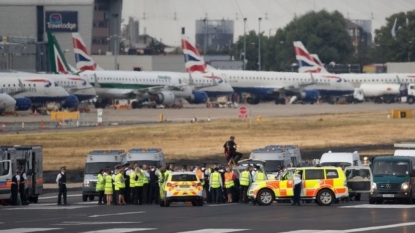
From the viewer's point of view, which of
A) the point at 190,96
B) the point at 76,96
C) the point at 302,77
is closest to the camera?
the point at 76,96

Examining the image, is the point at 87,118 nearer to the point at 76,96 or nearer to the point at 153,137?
the point at 76,96

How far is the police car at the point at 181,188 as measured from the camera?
41.1 m

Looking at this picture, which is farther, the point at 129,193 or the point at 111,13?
the point at 111,13

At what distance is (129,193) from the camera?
44438 mm

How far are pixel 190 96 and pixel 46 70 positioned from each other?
136 ft

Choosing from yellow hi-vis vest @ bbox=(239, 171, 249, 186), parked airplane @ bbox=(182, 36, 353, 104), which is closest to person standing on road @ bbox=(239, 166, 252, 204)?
yellow hi-vis vest @ bbox=(239, 171, 249, 186)

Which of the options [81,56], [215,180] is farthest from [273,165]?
[81,56]

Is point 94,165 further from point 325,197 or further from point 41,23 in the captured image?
point 41,23

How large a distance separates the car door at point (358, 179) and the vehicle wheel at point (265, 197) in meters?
4.81

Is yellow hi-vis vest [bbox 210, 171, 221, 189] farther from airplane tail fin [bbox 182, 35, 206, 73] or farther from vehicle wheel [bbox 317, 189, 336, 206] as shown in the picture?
airplane tail fin [bbox 182, 35, 206, 73]

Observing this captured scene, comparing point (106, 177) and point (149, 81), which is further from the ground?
point (149, 81)

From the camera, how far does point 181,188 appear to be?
41188 mm

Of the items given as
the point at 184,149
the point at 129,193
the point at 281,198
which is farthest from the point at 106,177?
the point at 184,149

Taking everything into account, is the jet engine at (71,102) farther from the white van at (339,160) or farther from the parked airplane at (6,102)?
the white van at (339,160)
